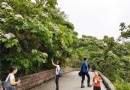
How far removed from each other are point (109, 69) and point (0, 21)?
81.3ft

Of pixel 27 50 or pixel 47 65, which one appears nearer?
pixel 27 50

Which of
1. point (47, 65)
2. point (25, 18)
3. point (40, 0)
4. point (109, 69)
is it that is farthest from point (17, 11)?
point (109, 69)

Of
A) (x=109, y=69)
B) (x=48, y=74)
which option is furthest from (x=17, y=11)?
(x=109, y=69)

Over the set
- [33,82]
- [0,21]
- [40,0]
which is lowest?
[33,82]

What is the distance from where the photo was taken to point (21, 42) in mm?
18688

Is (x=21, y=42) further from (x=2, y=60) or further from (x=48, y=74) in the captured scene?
(x=48, y=74)

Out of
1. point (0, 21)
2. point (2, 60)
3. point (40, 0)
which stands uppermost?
point (40, 0)

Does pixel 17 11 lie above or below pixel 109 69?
above

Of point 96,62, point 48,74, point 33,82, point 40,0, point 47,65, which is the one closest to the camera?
point 33,82

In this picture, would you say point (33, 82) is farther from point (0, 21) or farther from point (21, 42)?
point (0, 21)

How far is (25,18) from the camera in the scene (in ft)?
58.7

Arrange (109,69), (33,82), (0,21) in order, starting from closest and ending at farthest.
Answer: (0,21) < (33,82) < (109,69)

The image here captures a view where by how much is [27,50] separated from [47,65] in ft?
30.0

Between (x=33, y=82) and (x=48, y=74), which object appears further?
(x=48, y=74)
